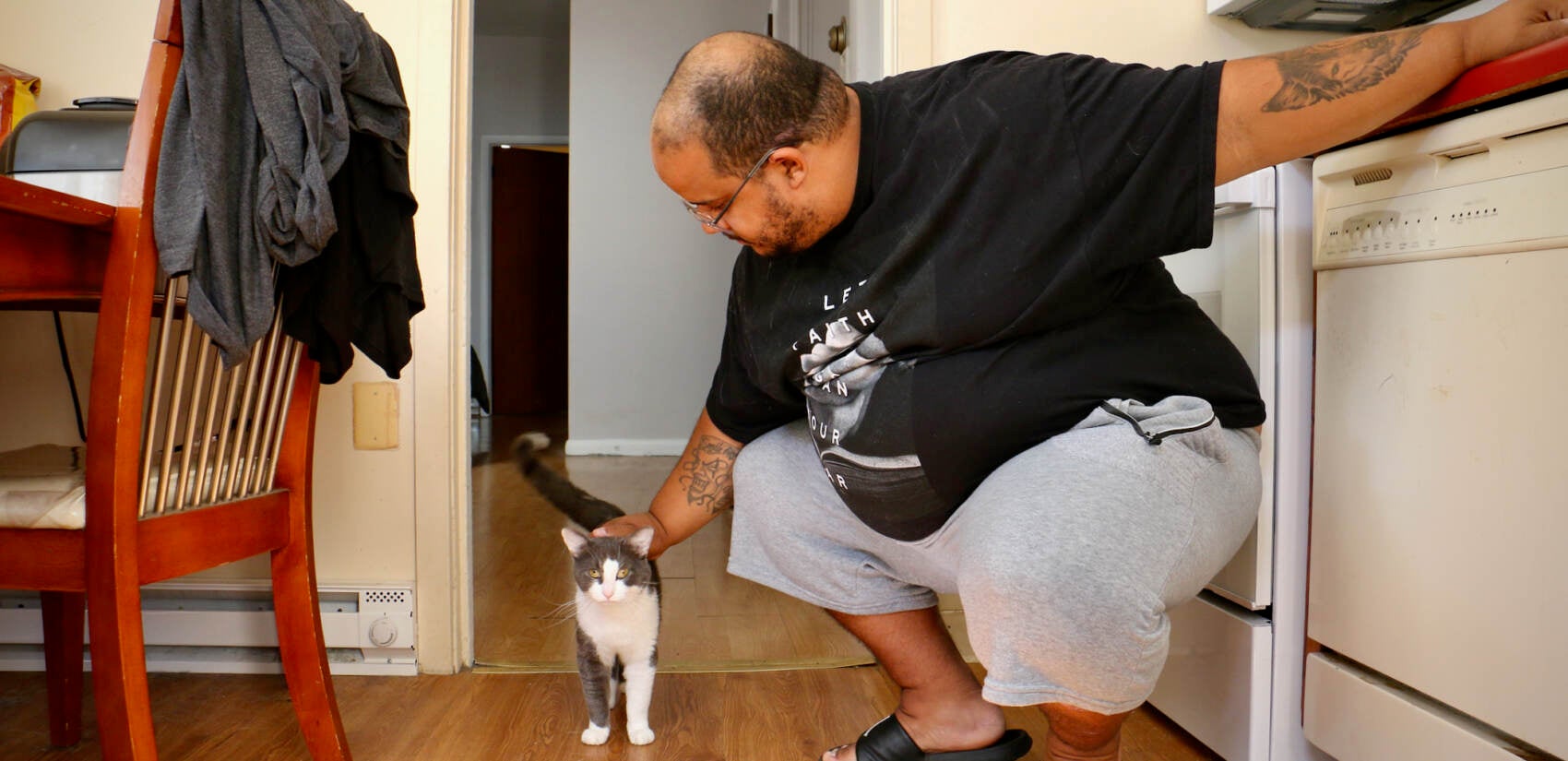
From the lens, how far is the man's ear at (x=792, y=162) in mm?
1020

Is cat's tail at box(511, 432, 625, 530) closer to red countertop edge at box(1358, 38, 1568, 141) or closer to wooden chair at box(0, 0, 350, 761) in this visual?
wooden chair at box(0, 0, 350, 761)

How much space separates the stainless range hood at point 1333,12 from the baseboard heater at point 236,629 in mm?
1866

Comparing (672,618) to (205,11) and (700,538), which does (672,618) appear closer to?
(700,538)

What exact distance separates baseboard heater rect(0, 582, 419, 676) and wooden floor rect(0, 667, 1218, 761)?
1.2 inches

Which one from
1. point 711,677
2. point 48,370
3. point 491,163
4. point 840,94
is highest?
point 491,163

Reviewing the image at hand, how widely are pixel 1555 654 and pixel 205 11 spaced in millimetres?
1428

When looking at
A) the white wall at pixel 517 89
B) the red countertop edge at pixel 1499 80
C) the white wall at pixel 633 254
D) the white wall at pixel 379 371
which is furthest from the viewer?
the white wall at pixel 517 89

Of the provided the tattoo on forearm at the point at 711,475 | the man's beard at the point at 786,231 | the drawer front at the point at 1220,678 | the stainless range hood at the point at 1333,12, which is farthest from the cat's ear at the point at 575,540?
the stainless range hood at the point at 1333,12

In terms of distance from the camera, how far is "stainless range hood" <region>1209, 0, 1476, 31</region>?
1782 millimetres

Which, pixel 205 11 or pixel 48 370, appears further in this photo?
pixel 48 370

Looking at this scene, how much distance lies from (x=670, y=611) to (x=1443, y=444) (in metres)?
1.61

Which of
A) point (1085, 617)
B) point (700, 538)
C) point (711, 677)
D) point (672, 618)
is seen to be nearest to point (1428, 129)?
point (1085, 617)

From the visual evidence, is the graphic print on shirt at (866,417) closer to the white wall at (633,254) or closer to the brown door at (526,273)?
the white wall at (633,254)

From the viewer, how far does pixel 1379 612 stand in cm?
108
